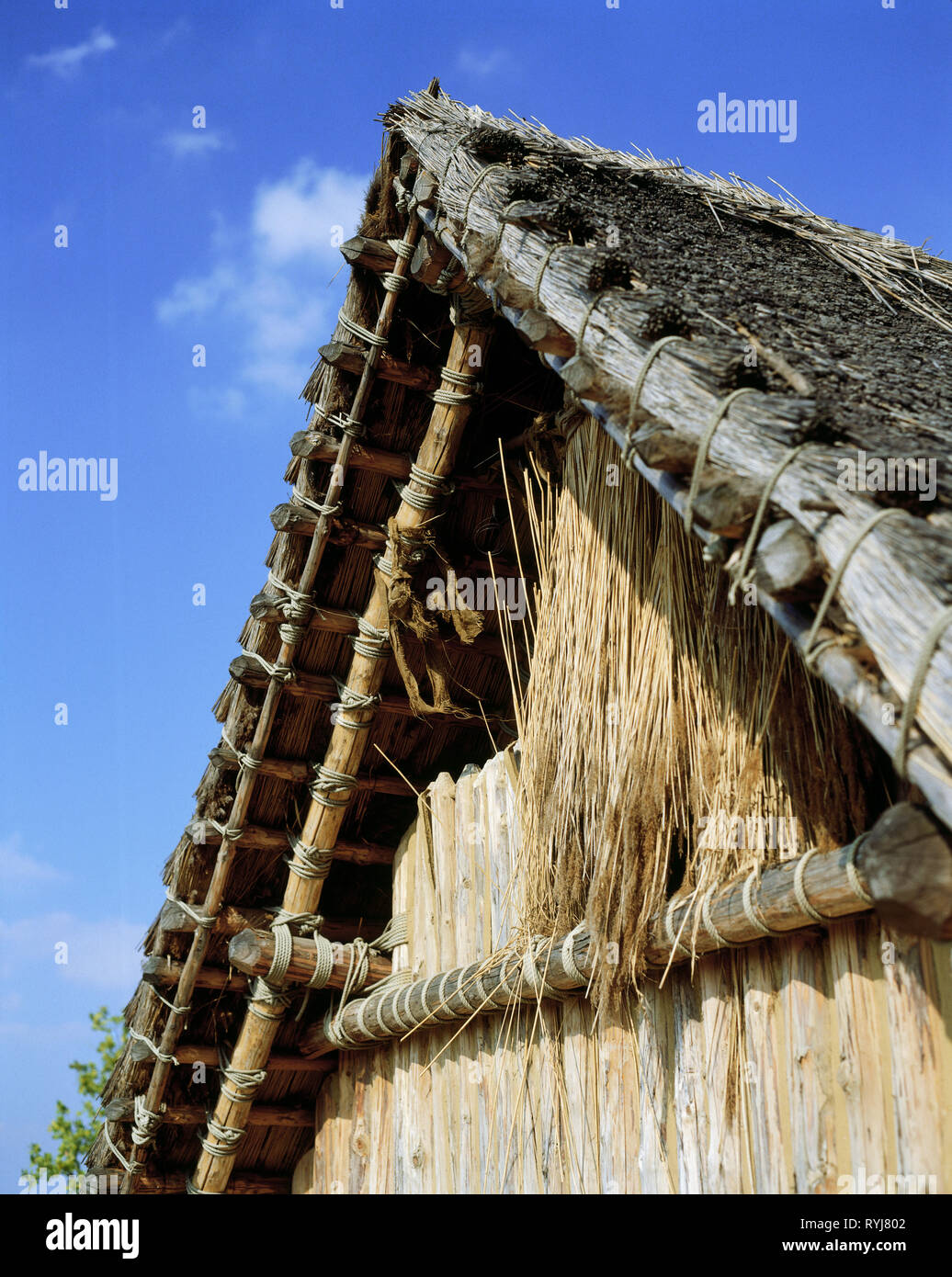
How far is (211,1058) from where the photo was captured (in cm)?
392

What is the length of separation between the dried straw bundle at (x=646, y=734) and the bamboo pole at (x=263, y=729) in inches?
27.4

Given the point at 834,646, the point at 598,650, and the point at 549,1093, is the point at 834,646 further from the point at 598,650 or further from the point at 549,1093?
the point at 549,1093

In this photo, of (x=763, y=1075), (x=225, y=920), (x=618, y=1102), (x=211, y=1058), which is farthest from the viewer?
(x=211, y=1058)

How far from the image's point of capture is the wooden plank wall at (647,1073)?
1.93 meters

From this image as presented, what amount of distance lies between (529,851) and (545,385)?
4.84 feet

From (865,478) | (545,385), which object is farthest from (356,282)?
(865,478)

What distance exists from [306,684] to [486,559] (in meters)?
0.69

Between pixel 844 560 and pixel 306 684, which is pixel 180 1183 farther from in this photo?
pixel 844 560

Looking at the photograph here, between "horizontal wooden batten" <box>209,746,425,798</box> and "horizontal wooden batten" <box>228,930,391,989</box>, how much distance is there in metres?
0.49

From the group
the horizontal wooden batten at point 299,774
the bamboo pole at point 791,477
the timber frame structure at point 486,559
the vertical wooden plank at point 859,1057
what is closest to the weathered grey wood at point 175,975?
the timber frame structure at point 486,559

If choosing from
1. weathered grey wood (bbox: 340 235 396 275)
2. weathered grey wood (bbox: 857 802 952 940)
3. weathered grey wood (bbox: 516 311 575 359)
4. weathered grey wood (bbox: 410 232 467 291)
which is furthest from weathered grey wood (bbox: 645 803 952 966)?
weathered grey wood (bbox: 340 235 396 275)

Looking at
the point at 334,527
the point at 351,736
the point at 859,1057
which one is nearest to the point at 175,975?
the point at 351,736

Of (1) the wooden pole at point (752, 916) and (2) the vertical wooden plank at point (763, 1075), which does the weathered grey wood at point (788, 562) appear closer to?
(1) the wooden pole at point (752, 916)

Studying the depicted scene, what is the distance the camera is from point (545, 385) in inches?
141
